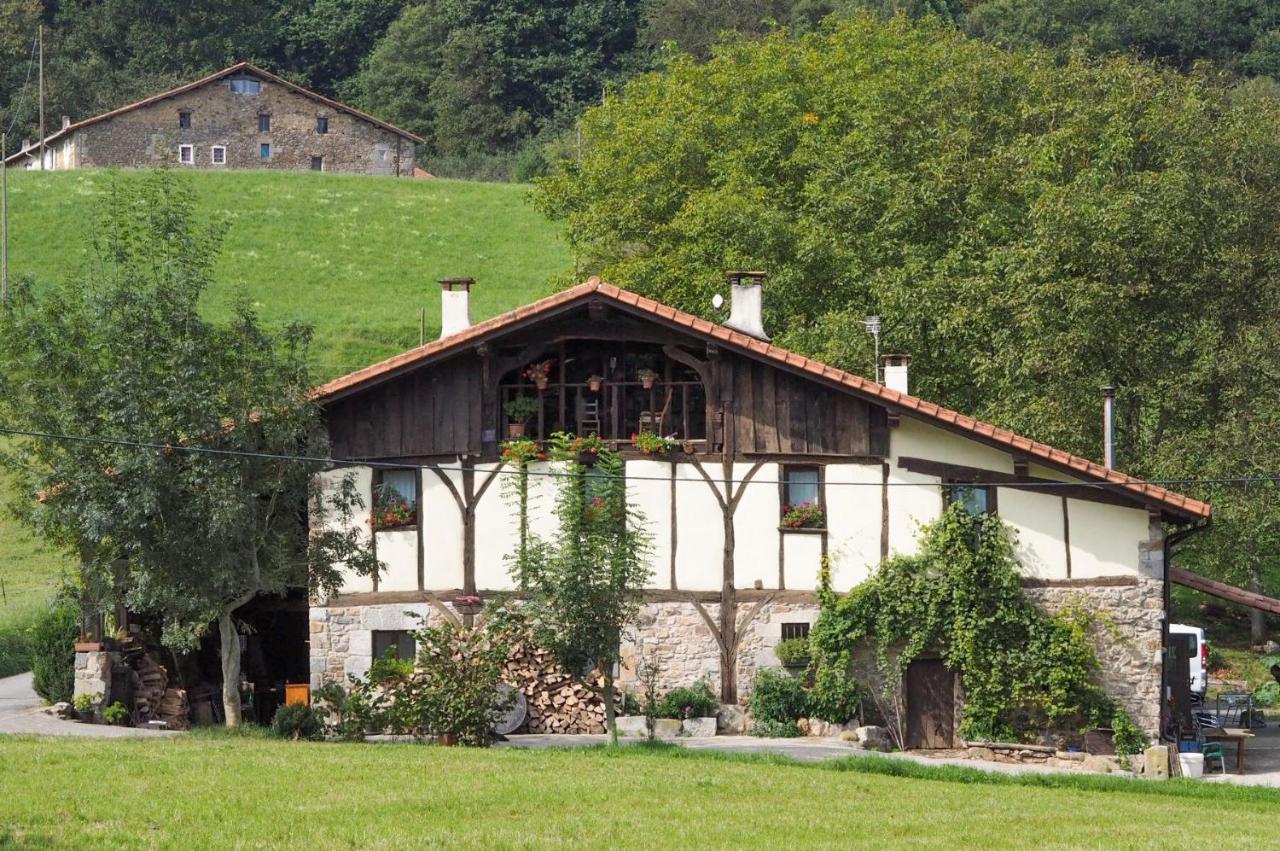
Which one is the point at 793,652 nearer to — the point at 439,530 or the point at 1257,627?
the point at 439,530

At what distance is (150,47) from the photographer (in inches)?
4326

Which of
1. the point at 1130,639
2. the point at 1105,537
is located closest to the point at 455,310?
the point at 1105,537

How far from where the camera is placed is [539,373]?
96.1ft

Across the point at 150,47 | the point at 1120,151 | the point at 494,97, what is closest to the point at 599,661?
the point at 1120,151

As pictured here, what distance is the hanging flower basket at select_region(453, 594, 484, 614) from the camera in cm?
2905

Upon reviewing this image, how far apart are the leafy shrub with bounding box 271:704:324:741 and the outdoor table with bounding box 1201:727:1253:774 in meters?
13.1

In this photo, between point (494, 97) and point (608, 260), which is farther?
point (494, 97)

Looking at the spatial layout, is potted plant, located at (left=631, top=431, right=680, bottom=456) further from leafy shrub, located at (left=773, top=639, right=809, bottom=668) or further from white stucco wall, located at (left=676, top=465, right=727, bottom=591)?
leafy shrub, located at (left=773, top=639, right=809, bottom=668)

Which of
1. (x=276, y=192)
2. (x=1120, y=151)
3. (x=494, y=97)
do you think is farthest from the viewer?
(x=494, y=97)

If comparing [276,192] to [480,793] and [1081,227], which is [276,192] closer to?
[1081,227]

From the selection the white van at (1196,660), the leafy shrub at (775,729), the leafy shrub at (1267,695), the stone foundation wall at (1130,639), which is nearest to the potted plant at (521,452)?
the leafy shrub at (775,729)

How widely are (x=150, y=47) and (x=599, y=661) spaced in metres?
91.7

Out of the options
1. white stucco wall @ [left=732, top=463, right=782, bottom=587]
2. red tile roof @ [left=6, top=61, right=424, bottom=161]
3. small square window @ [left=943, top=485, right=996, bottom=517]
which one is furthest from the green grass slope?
small square window @ [left=943, top=485, right=996, bottom=517]

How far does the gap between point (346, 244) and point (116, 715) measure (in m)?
46.5
